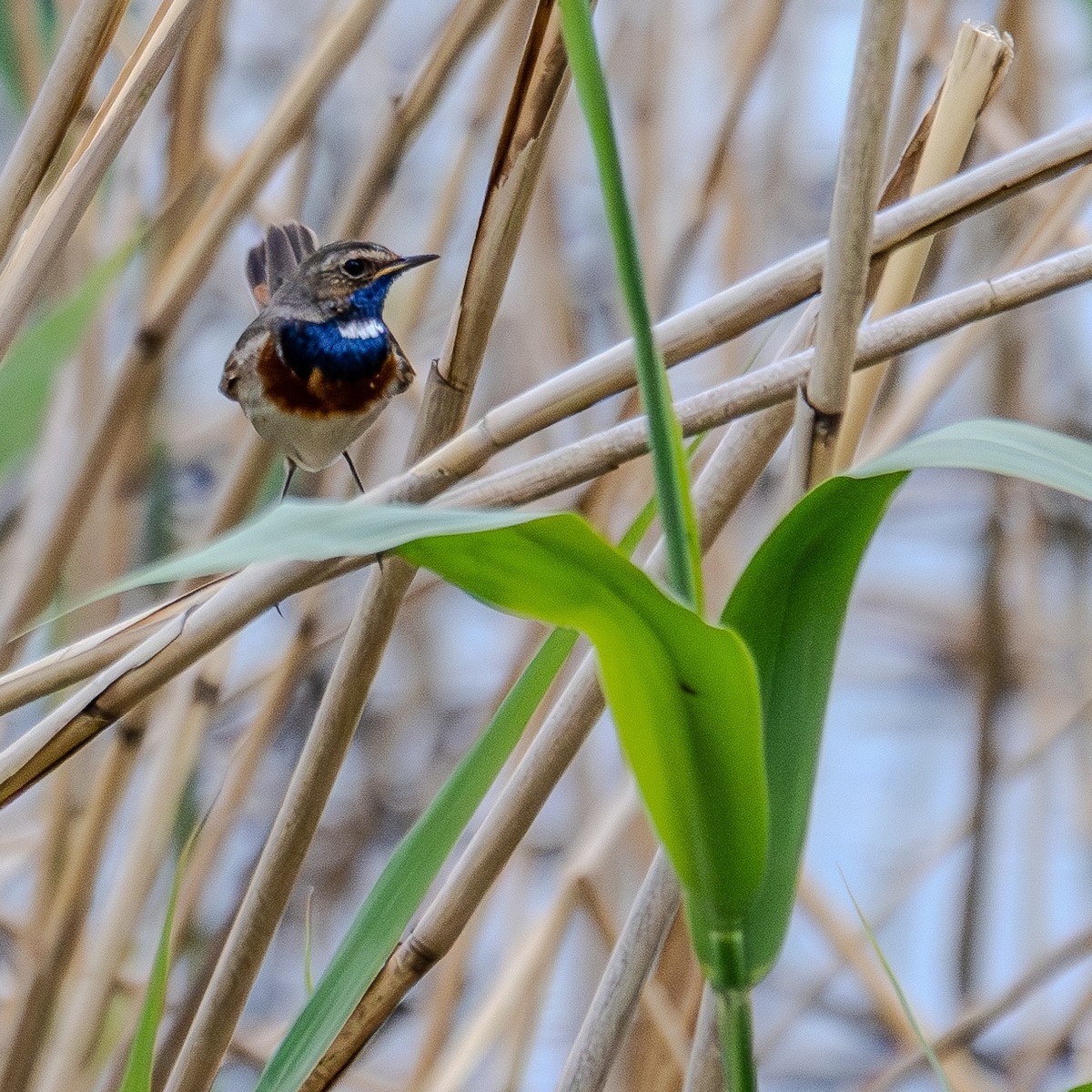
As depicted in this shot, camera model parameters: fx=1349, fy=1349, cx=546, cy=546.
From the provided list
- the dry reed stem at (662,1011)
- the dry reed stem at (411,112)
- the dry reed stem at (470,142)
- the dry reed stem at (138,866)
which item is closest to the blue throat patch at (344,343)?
the dry reed stem at (470,142)

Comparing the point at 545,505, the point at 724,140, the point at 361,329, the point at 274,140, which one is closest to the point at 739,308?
the point at 274,140

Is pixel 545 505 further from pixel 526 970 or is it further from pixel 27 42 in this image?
pixel 27 42

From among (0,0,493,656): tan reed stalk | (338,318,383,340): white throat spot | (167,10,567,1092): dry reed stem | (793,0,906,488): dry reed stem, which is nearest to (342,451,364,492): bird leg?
(338,318,383,340): white throat spot

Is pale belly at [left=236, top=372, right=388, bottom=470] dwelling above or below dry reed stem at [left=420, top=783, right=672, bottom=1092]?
above

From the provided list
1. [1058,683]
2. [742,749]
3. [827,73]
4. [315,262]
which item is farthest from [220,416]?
[742,749]

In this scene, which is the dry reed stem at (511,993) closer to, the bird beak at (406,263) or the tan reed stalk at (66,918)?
the tan reed stalk at (66,918)

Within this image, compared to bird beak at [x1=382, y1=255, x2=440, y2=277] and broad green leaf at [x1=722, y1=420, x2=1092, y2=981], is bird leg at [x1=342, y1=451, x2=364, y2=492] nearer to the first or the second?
bird beak at [x1=382, y1=255, x2=440, y2=277]
